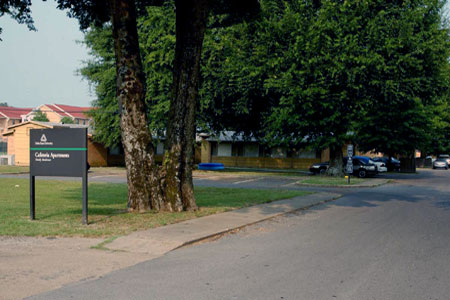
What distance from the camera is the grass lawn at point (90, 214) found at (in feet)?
34.5

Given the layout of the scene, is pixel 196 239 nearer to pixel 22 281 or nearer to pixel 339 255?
pixel 339 255

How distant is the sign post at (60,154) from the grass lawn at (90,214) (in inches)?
25.6

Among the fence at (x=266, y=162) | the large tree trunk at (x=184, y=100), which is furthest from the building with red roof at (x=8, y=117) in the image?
the large tree trunk at (x=184, y=100)

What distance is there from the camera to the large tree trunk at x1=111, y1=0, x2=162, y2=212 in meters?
13.1

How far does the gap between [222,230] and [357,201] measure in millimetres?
9358

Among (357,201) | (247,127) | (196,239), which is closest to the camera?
(196,239)

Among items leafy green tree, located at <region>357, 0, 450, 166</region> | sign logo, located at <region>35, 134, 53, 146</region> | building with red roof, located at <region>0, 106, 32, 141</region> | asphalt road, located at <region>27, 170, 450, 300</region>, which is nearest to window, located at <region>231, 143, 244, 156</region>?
leafy green tree, located at <region>357, 0, 450, 166</region>

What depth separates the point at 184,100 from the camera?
547 inches

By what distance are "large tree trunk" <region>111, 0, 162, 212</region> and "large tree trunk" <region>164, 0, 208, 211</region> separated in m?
0.73

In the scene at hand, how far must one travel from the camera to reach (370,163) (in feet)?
120

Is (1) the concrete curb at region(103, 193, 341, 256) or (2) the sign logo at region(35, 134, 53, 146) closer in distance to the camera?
(1) the concrete curb at region(103, 193, 341, 256)

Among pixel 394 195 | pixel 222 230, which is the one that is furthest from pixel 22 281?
pixel 394 195

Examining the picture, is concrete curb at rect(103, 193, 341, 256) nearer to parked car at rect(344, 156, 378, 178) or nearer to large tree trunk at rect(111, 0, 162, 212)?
large tree trunk at rect(111, 0, 162, 212)

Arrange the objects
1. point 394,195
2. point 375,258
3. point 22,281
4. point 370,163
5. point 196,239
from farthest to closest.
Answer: point 370,163, point 394,195, point 196,239, point 375,258, point 22,281
